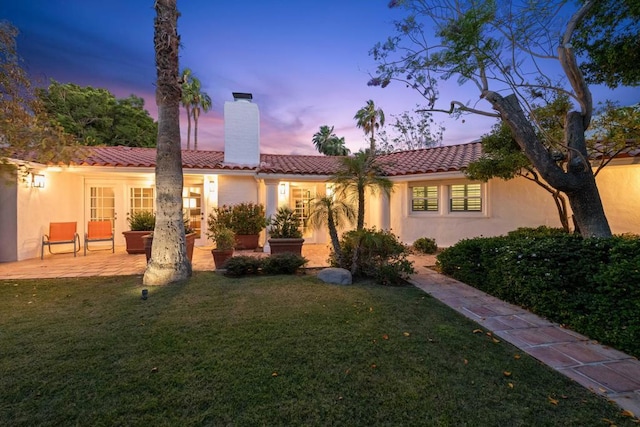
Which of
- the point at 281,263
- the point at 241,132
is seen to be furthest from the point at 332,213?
the point at 241,132

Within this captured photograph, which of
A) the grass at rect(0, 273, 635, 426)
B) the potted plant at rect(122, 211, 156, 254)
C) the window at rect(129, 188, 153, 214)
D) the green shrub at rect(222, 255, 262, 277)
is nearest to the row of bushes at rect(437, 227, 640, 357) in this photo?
the grass at rect(0, 273, 635, 426)

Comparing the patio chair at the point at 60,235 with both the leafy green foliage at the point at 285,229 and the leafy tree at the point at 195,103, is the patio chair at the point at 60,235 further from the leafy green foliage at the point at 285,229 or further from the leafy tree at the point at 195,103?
the leafy tree at the point at 195,103

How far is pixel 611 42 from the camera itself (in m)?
4.99

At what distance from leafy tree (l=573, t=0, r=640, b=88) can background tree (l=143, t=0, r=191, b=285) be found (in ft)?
26.0

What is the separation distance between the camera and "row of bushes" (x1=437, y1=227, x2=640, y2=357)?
Result: 11.3ft

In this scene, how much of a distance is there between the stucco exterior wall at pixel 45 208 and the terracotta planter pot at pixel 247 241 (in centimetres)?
649

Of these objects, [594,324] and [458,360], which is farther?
[594,324]

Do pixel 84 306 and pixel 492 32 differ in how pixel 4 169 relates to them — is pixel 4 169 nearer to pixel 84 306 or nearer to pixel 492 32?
pixel 84 306

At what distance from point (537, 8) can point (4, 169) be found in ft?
47.1

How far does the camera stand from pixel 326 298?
5426 mm

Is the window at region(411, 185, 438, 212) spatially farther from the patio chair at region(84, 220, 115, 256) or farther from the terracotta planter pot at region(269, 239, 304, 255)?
the patio chair at region(84, 220, 115, 256)

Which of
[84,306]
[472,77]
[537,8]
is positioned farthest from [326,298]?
[537,8]

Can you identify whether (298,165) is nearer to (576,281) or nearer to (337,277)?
(337,277)

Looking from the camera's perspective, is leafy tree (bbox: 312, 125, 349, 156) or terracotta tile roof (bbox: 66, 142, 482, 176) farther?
leafy tree (bbox: 312, 125, 349, 156)
